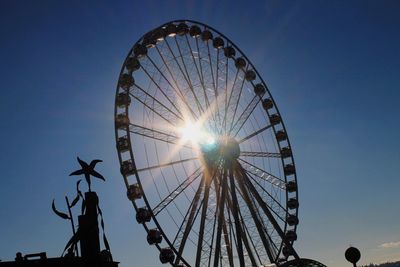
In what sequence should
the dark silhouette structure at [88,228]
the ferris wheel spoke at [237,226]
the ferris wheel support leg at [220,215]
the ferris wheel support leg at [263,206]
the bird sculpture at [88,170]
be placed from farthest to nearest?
the ferris wheel support leg at [263,206] < the ferris wheel spoke at [237,226] < the ferris wheel support leg at [220,215] < the bird sculpture at [88,170] < the dark silhouette structure at [88,228]

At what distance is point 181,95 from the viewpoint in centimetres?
3572

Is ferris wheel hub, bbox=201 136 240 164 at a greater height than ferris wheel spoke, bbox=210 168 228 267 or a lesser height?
greater

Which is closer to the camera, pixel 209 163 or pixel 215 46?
pixel 209 163

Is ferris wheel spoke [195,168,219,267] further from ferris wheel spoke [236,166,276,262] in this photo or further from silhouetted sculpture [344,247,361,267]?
silhouetted sculpture [344,247,361,267]

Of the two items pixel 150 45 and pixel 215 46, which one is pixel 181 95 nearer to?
pixel 150 45

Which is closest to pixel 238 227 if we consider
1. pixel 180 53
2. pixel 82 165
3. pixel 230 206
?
pixel 230 206

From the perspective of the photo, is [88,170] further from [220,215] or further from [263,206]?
[263,206]

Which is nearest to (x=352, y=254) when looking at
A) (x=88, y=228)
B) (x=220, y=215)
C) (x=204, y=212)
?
(x=88, y=228)

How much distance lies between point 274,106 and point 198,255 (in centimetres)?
1661

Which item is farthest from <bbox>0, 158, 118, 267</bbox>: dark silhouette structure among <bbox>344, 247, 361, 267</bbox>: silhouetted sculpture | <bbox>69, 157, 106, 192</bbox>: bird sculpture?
<bbox>344, 247, 361, 267</bbox>: silhouetted sculpture

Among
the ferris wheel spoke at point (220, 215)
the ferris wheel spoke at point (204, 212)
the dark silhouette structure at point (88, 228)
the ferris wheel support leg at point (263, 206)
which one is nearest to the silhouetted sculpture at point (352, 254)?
the dark silhouette structure at point (88, 228)

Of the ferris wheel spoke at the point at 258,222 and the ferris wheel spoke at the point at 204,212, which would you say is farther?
the ferris wheel spoke at the point at 258,222

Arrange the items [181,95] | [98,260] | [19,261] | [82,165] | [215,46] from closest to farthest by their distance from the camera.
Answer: [98,260] → [82,165] → [19,261] → [181,95] → [215,46]

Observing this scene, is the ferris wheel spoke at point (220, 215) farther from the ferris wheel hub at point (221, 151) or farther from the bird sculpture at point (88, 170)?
the bird sculpture at point (88, 170)
